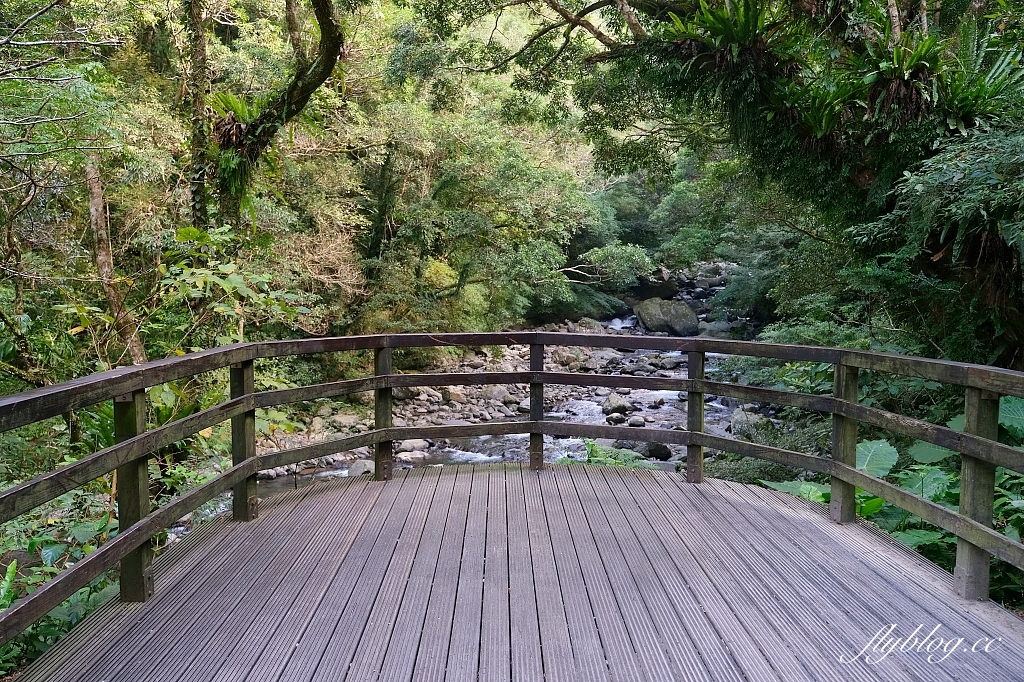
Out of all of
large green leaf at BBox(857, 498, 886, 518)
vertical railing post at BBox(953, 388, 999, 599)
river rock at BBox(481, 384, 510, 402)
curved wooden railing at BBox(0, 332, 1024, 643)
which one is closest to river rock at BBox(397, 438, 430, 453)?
river rock at BBox(481, 384, 510, 402)

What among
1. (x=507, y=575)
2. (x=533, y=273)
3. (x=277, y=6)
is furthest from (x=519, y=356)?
(x=507, y=575)

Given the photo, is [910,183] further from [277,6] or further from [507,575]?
[277,6]

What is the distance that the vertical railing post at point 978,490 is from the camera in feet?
8.41

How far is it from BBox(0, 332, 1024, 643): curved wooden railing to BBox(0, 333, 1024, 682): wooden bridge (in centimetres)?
1

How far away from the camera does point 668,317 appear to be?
1986 cm

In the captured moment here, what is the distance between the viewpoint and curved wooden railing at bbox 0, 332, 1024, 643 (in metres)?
2.19

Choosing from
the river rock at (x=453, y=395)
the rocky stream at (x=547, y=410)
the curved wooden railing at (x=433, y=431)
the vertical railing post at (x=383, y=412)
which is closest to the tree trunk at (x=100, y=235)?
the rocky stream at (x=547, y=410)

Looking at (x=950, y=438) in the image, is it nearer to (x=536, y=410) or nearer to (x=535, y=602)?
(x=535, y=602)

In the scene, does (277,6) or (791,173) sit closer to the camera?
(791,173)

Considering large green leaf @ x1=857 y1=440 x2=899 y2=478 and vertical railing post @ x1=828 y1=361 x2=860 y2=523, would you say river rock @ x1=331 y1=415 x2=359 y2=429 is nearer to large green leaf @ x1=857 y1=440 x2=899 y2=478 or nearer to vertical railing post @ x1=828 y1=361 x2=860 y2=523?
large green leaf @ x1=857 y1=440 x2=899 y2=478

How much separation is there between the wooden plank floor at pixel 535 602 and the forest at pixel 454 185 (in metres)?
0.64

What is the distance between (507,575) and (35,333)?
17.2ft

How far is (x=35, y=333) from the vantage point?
19.1 ft

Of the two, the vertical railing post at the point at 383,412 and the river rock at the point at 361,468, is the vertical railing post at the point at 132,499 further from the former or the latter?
the river rock at the point at 361,468
